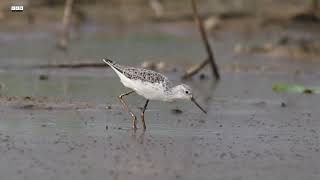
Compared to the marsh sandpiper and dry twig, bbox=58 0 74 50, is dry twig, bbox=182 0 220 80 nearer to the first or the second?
dry twig, bbox=58 0 74 50

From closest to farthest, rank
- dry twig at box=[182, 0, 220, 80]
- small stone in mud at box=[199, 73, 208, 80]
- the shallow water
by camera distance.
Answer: the shallow water < dry twig at box=[182, 0, 220, 80] < small stone in mud at box=[199, 73, 208, 80]

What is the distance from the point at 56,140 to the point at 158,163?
1.64 metres

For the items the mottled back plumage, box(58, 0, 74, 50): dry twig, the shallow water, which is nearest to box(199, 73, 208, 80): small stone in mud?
the shallow water

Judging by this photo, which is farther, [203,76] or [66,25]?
[66,25]

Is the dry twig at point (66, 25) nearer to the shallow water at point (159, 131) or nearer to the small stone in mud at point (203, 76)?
the shallow water at point (159, 131)

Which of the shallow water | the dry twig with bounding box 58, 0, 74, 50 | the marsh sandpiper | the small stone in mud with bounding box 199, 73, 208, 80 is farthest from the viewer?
the dry twig with bounding box 58, 0, 74, 50

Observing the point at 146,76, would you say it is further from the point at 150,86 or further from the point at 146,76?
the point at 150,86

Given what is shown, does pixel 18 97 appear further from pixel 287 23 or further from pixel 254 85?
pixel 287 23

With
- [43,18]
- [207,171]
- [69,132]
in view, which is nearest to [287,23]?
[43,18]

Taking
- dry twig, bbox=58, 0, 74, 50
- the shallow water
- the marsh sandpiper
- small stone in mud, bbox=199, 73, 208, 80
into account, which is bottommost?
the shallow water

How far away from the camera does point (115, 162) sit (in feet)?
32.6

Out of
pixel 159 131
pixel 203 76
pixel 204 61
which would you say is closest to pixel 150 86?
pixel 159 131

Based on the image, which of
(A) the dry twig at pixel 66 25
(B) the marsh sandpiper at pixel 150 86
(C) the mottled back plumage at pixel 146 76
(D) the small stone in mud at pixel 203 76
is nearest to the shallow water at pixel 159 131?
(D) the small stone in mud at pixel 203 76

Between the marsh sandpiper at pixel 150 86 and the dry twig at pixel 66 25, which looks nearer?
the marsh sandpiper at pixel 150 86
